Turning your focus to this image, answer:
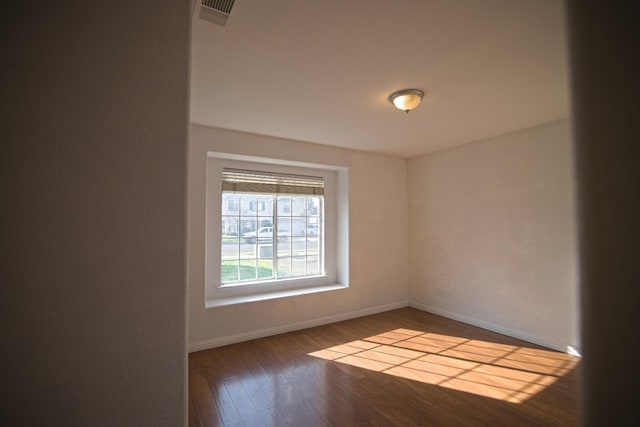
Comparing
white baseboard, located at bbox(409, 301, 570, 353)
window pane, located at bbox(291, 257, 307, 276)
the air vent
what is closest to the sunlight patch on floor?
white baseboard, located at bbox(409, 301, 570, 353)

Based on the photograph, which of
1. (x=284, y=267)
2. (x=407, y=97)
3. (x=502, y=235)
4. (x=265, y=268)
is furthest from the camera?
(x=284, y=267)

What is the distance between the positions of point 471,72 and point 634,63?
1.96 meters

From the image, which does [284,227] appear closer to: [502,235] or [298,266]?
[298,266]

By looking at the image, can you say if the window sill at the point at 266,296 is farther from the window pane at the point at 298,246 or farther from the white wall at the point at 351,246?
the window pane at the point at 298,246

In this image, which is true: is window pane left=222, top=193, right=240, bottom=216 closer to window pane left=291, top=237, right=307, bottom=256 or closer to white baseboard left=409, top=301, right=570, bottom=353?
window pane left=291, top=237, right=307, bottom=256

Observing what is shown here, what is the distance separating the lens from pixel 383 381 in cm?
245

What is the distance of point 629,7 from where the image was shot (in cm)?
37

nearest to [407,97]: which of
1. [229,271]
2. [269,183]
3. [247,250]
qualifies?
[269,183]

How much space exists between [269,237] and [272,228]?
5.2 inches

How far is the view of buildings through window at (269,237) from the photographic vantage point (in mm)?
3615

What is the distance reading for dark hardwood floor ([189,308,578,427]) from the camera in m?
2.01

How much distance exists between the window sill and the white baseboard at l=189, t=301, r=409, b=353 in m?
0.38

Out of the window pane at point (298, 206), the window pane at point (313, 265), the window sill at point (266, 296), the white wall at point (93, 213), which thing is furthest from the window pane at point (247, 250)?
the white wall at point (93, 213)

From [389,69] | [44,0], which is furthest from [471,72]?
[44,0]
